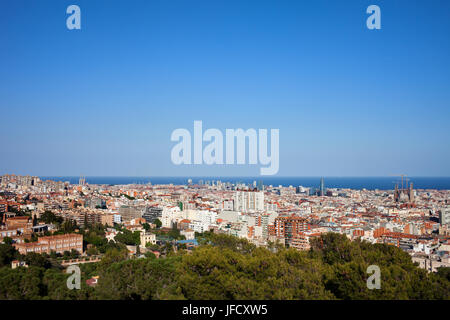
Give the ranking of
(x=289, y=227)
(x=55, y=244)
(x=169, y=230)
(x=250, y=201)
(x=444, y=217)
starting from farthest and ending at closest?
(x=250, y=201)
(x=444, y=217)
(x=169, y=230)
(x=289, y=227)
(x=55, y=244)

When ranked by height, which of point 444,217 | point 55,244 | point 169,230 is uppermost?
point 55,244

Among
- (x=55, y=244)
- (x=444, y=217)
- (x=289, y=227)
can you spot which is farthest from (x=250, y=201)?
(x=55, y=244)

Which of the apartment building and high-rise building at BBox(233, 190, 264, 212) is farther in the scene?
high-rise building at BBox(233, 190, 264, 212)

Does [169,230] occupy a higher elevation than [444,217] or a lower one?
lower

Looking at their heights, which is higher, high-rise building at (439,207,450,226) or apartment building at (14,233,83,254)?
apartment building at (14,233,83,254)

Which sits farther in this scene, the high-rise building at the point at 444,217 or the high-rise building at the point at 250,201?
the high-rise building at the point at 250,201

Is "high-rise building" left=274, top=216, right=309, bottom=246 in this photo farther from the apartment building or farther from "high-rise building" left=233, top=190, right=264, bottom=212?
"high-rise building" left=233, top=190, right=264, bottom=212

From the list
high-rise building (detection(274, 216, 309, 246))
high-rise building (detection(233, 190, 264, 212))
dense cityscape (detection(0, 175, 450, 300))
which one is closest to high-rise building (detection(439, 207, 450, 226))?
dense cityscape (detection(0, 175, 450, 300))

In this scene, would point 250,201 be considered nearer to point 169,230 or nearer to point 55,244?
point 169,230

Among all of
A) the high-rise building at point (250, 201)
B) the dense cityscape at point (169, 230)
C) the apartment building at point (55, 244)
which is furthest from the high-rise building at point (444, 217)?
the apartment building at point (55, 244)

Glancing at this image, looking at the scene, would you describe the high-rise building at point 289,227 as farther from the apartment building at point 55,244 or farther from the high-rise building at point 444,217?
the high-rise building at point 444,217

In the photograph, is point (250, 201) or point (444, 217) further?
point (250, 201)
